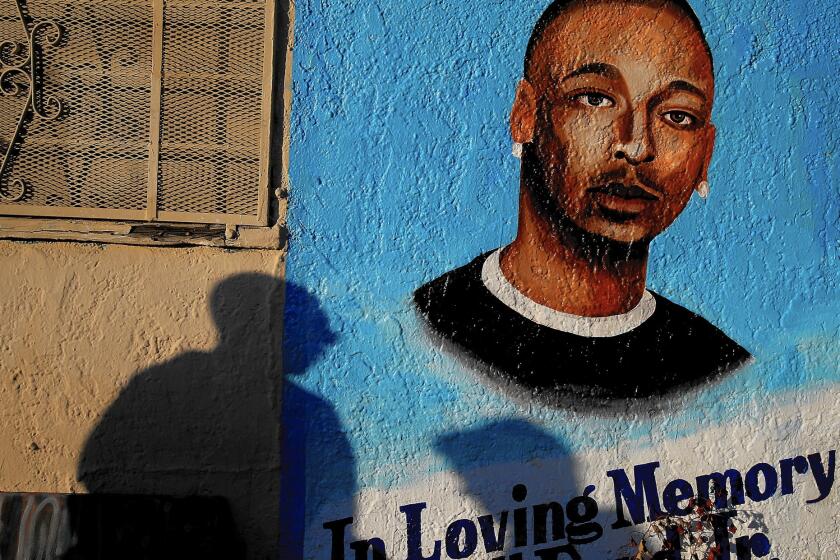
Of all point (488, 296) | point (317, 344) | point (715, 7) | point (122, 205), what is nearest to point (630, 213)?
point (488, 296)

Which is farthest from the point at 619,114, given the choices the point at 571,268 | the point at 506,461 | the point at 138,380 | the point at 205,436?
the point at 138,380

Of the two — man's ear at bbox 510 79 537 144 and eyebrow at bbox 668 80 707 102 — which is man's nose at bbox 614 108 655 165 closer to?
eyebrow at bbox 668 80 707 102

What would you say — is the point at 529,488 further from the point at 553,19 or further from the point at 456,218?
the point at 553,19

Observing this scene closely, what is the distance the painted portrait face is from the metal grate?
4.57 feet

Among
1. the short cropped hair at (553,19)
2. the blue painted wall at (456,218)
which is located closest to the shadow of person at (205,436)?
the blue painted wall at (456,218)

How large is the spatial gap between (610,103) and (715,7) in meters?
0.76

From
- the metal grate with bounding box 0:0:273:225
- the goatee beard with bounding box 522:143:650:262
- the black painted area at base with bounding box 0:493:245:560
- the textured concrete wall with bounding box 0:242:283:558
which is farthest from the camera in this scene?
the goatee beard with bounding box 522:143:650:262

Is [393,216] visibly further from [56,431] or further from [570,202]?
[56,431]

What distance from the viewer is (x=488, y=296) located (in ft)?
13.4

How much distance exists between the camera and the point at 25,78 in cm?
400

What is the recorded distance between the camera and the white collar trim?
4.07 metres

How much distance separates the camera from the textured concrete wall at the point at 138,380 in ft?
12.7

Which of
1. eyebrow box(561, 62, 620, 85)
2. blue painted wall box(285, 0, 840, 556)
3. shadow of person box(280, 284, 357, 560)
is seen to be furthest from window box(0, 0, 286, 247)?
eyebrow box(561, 62, 620, 85)

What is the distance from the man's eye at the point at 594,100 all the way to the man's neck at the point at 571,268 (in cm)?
55
